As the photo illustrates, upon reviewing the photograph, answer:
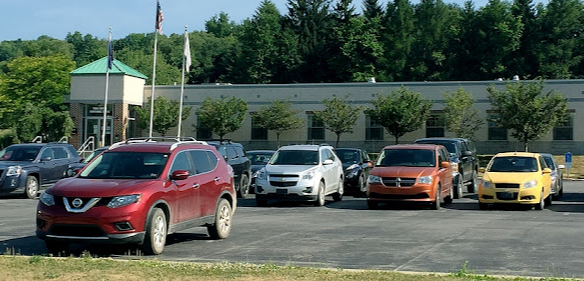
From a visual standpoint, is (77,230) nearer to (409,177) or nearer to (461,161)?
(409,177)

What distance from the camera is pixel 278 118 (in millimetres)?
54125

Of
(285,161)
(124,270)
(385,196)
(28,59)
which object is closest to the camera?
(124,270)

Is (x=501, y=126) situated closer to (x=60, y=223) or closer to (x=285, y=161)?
(x=285, y=161)

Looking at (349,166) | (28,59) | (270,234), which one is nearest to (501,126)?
(349,166)

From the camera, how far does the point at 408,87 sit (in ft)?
179

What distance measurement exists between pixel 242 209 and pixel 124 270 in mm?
11706

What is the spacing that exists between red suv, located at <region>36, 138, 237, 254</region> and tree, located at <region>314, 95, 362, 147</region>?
127 feet

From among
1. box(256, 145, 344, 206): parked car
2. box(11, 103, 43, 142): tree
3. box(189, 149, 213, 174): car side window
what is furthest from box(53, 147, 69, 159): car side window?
box(11, 103, 43, 142): tree

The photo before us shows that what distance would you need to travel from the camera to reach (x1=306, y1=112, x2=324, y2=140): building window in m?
56.2

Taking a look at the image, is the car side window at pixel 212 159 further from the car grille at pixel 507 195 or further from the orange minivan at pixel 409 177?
the car grille at pixel 507 195

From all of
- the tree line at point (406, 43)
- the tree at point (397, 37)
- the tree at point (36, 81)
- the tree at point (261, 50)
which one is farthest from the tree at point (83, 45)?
the tree at point (397, 37)

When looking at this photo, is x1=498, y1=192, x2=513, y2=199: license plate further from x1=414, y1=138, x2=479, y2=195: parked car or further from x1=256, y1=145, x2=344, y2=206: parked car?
x1=256, y1=145, x2=344, y2=206: parked car

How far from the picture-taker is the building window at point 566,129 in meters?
50.7

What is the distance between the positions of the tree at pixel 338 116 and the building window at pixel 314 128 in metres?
2.96
